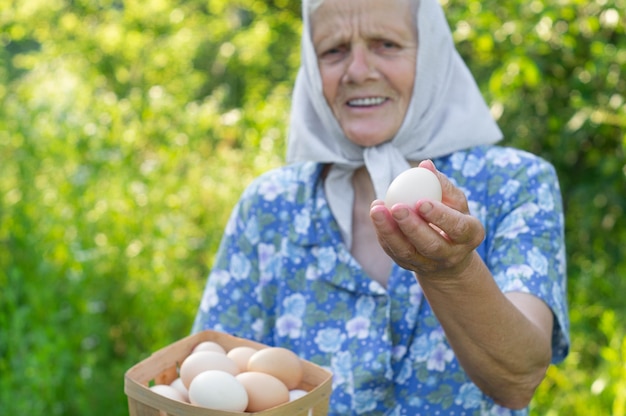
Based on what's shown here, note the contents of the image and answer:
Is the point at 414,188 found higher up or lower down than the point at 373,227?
higher up

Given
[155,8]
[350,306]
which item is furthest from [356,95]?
[155,8]

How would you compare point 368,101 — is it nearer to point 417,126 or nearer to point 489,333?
point 417,126

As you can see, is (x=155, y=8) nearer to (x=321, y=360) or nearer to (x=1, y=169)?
(x=1, y=169)

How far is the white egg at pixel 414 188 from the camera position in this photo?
132 cm

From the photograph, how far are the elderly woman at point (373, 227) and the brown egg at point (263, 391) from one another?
0.34 m

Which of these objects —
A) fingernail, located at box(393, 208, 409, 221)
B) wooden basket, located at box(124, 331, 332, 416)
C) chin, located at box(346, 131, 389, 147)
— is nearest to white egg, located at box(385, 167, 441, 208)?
fingernail, located at box(393, 208, 409, 221)

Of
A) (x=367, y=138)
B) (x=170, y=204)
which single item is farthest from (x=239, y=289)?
(x=170, y=204)

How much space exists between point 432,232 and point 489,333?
283 mm

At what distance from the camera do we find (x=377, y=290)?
5.71ft

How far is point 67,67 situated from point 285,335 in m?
5.61

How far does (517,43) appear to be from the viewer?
10.8ft

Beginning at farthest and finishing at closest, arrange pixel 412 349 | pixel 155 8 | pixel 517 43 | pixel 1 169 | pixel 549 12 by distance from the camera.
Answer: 1. pixel 155 8
2. pixel 1 169
3. pixel 517 43
4. pixel 549 12
5. pixel 412 349

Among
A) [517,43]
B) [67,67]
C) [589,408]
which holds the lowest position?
[589,408]

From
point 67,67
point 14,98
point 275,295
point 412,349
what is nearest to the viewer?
point 412,349
